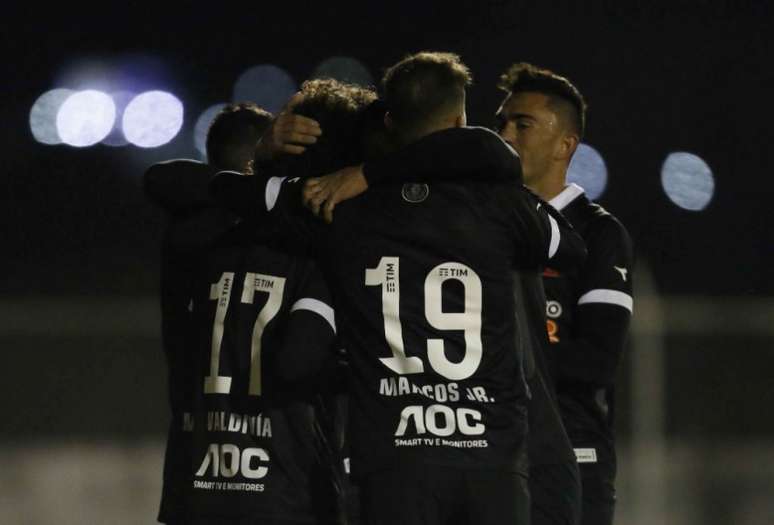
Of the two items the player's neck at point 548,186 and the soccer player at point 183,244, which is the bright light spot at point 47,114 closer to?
the player's neck at point 548,186

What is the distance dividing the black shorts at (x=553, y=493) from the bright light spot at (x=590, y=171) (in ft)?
33.0

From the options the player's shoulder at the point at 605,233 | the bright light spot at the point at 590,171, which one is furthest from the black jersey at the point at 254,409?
the bright light spot at the point at 590,171

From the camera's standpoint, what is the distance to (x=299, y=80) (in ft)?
61.3

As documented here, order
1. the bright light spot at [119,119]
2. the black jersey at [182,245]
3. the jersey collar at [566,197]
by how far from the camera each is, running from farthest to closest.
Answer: the bright light spot at [119,119], the jersey collar at [566,197], the black jersey at [182,245]

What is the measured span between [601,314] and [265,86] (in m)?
16.6

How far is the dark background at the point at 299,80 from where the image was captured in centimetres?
846

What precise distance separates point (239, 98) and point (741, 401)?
12977 mm

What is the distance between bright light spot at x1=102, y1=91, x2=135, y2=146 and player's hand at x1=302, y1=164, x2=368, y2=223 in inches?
550

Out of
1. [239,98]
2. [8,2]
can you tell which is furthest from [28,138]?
[239,98]

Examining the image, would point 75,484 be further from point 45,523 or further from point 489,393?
point 489,393

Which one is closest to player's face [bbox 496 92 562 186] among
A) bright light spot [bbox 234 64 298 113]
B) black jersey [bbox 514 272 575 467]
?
black jersey [bbox 514 272 575 467]

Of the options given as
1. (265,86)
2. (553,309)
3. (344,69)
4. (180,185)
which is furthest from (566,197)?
(265,86)

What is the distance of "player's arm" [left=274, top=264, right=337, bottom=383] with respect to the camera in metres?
3.45

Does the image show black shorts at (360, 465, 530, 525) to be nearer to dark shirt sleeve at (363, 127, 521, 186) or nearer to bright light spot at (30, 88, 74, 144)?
dark shirt sleeve at (363, 127, 521, 186)
